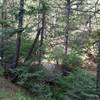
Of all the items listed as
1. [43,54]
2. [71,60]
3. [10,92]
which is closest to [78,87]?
[10,92]

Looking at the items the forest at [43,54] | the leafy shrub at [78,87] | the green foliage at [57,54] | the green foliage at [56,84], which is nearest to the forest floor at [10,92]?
the forest at [43,54]

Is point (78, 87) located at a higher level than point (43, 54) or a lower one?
lower

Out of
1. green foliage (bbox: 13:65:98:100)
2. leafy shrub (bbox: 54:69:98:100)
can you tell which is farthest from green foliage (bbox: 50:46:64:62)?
leafy shrub (bbox: 54:69:98:100)

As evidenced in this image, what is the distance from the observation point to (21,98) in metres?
8.62

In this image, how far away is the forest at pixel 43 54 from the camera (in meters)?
9.95

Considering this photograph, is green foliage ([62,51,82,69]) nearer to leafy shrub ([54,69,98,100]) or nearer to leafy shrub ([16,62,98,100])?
leafy shrub ([16,62,98,100])

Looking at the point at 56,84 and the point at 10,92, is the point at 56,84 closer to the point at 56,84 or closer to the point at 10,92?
the point at 56,84

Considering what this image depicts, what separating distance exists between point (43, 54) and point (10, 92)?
292 centimetres

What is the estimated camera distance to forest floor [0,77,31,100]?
8.75 meters

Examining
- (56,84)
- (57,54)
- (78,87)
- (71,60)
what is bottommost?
(56,84)

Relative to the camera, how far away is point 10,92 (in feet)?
31.6

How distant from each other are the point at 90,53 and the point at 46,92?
7345mm

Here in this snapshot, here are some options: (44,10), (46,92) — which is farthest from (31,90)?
(44,10)

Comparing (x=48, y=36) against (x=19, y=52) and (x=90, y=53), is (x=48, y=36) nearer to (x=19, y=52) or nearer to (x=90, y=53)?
(x=19, y=52)
